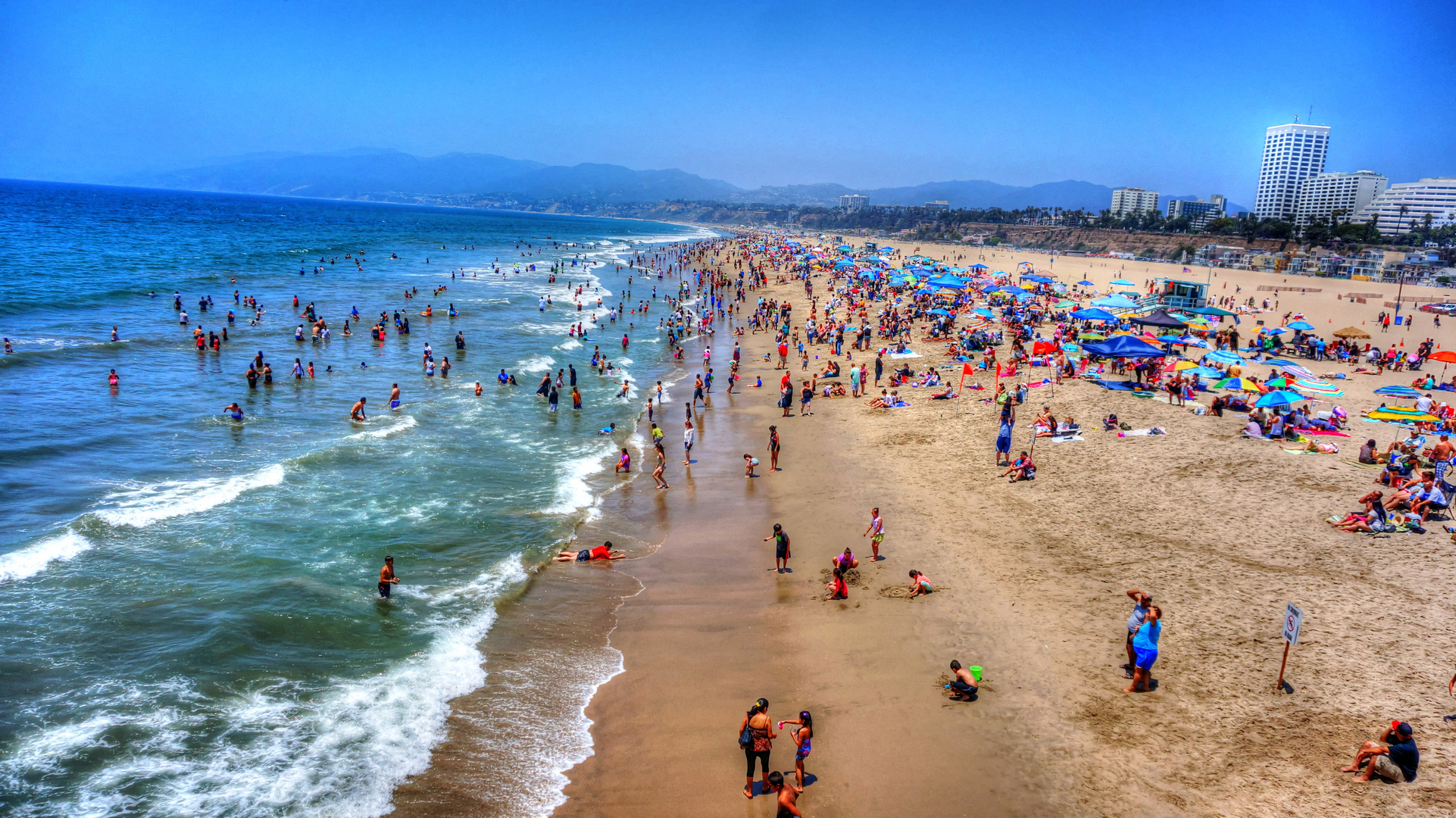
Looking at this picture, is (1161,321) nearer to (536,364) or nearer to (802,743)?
(802,743)

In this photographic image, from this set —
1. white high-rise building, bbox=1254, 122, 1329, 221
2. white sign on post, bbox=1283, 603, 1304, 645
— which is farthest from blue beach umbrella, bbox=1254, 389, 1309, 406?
white high-rise building, bbox=1254, 122, 1329, 221

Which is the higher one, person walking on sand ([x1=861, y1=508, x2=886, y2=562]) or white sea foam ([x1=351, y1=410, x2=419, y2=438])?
person walking on sand ([x1=861, y1=508, x2=886, y2=562])

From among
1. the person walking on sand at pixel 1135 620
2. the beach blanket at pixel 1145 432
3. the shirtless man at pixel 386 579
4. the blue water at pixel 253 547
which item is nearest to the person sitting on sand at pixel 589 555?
the blue water at pixel 253 547

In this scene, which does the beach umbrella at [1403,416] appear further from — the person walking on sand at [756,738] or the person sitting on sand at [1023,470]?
the person walking on sand at [756,738]

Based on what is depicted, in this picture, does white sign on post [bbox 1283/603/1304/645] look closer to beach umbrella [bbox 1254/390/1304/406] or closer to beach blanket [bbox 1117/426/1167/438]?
beach blanket [bbox 1117/426/1167/438]

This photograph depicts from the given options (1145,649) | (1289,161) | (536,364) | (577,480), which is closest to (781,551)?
(1145,649)

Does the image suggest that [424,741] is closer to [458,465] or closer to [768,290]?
[458,465]

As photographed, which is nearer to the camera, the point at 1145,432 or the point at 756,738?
the point at 756,738
